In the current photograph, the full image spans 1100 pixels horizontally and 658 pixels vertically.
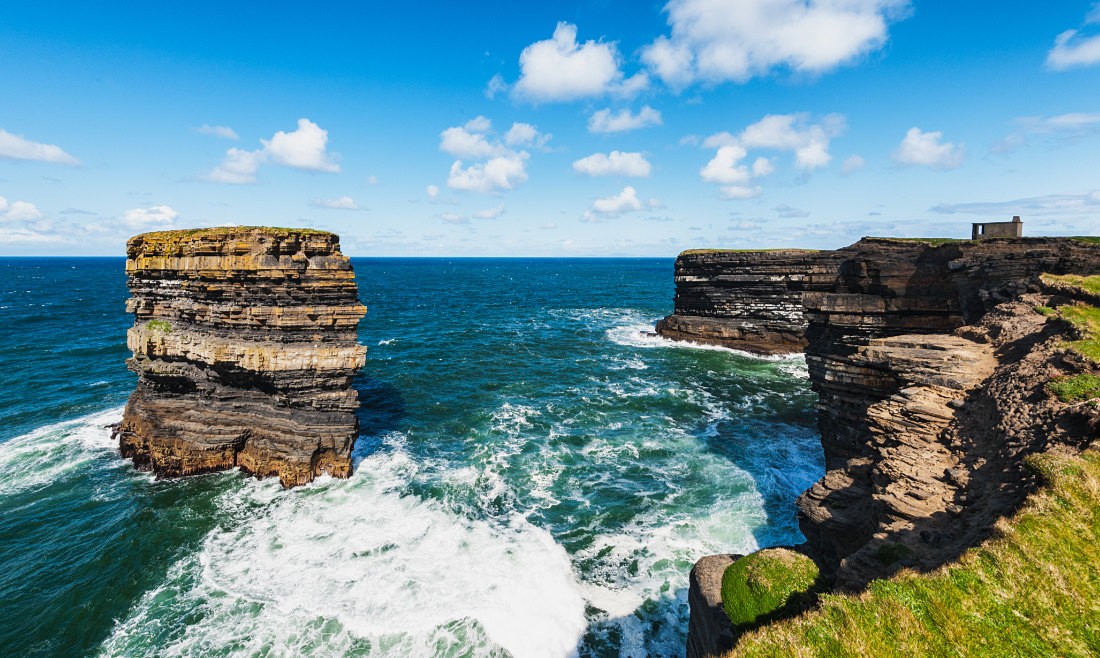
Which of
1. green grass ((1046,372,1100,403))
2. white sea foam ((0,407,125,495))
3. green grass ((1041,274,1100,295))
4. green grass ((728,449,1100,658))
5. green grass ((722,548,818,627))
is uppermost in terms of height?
green grass ((1041,274,1100,295))

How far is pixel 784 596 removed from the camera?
970 cm

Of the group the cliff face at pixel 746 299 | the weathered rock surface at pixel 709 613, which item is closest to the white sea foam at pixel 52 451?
the weathered rock surface at pixel 709 613

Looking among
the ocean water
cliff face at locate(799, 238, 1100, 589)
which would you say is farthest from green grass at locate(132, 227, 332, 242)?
cliff face at locate(799, 238, 1100, 589)

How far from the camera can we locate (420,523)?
19.2 meters

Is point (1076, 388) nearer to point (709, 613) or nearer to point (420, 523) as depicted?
point (709, 613)

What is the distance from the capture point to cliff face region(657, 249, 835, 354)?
156 feet

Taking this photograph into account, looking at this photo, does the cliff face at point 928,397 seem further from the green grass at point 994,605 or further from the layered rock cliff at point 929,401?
the green grass at point 994,605

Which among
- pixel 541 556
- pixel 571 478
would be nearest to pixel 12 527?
pixel 541 556

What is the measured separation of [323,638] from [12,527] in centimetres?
1567

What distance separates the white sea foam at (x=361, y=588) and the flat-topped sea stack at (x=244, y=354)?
3054 mm

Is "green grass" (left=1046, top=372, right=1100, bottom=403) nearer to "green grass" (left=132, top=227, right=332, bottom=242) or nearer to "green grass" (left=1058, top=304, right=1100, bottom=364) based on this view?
"green grass" (left=1058, top=304, right=1100, bottom=364)

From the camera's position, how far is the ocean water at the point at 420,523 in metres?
14.1

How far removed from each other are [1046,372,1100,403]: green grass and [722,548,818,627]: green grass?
6.64m

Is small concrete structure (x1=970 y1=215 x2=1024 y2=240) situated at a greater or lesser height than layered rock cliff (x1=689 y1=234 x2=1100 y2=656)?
greater
